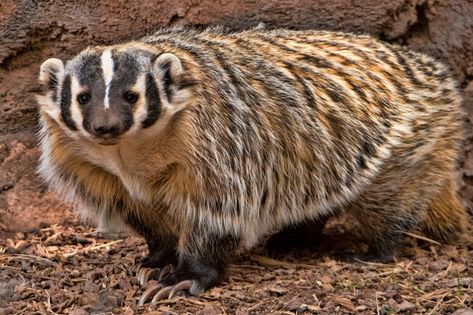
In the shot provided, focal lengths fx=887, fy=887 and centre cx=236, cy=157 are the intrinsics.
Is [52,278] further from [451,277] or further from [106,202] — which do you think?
[451,277]

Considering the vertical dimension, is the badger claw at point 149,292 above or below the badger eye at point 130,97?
below

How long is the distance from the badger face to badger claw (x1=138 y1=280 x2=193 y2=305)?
0.87 m

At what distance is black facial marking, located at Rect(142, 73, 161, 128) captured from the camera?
4199 millimetres

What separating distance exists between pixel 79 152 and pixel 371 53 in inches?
74.1

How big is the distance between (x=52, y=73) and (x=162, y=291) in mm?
1227

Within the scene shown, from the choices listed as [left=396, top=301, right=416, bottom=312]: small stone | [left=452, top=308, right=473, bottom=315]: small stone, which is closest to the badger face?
[left=396, top=301, right=416, bottom=312]: small stone

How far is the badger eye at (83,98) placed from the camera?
4105 mm

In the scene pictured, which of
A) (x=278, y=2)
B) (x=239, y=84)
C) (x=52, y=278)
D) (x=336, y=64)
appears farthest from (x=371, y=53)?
(x=52, y=278)

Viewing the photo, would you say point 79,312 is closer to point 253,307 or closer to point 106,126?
point 253,307

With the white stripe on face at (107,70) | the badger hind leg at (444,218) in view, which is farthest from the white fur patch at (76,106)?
the badger hind leg at (444,218)

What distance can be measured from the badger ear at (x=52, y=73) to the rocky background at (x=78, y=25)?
1.12 meters

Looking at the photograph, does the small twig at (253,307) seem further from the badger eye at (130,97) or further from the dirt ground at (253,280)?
the badger eye at (130,97)

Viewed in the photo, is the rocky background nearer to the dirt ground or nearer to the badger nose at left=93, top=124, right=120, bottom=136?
the dirt ground

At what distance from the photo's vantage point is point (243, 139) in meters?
4.56
